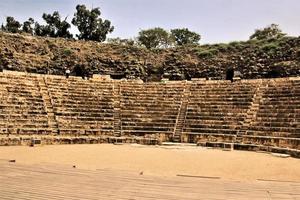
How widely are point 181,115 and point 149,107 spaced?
1.77m

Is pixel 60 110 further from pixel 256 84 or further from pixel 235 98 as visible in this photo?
pixel 256 84

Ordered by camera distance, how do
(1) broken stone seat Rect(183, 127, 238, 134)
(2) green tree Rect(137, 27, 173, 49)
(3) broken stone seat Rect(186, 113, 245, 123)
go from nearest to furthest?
(1) broken stone seat Rect(183, 127, 238, 134)
(3) broken stone seat Rect(186, 113, 245, 123)
(2) green tree Rect(137, 27, 173, 49)

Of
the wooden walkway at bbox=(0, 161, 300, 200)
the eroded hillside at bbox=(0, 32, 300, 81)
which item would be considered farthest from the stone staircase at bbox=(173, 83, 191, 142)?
the wooden walkway at bbox=(0, 161, 300, 200)

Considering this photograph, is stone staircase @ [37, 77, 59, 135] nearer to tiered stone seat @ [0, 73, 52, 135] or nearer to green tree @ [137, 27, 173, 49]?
tiered stone seat @ [0, 73, 52, 135]

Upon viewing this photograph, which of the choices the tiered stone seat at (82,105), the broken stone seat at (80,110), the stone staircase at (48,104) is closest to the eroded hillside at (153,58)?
the stone staircase at (48,104)

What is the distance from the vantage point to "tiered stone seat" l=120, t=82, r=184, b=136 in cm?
1891

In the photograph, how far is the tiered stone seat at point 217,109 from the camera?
57.9ft

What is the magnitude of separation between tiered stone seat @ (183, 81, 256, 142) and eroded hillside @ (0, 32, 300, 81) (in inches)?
170

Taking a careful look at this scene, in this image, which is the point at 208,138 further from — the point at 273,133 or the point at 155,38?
the point at 155,38

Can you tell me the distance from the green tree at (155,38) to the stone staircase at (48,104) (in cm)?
2919

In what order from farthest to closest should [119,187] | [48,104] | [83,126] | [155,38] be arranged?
[155,38]
[48,104]
[83,126]
[119,187]

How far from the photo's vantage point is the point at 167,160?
12.6m

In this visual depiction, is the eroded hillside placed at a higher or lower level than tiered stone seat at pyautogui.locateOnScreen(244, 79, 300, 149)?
higher

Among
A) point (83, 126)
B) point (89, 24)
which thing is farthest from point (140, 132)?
point (89, 24)
